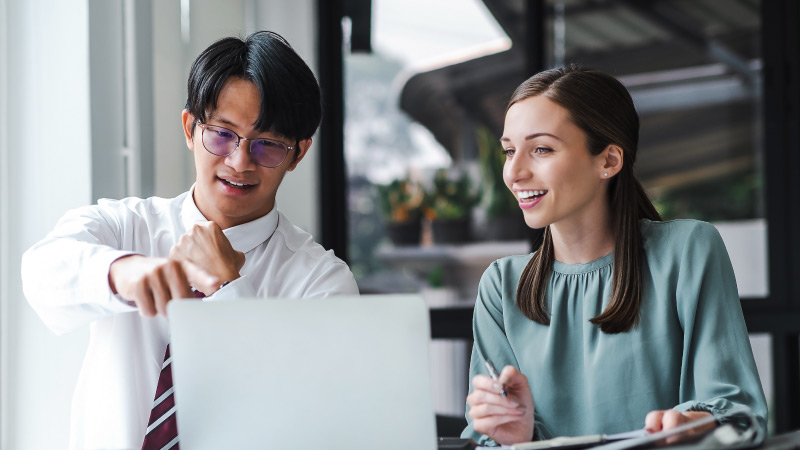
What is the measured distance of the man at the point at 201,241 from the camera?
112 centimetres

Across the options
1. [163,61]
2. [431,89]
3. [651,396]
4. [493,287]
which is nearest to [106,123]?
[163,61]

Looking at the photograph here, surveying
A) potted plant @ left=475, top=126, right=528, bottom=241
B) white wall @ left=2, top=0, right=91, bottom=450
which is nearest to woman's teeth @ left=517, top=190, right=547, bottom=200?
white wall @ left=2, top=0, right=91, bottom=450

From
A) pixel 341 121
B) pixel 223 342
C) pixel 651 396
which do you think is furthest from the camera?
pixel 341 121

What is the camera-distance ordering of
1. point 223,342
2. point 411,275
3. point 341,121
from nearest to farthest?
point 223,342
point 341,121
point 411,275

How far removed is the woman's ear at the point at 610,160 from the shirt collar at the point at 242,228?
0.62 meters

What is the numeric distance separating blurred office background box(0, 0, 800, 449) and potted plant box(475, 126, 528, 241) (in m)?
0.01

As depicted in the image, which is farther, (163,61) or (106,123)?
(163,61)

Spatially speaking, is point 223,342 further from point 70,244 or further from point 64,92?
point 64,92

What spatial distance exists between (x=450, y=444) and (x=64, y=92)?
1.19 m

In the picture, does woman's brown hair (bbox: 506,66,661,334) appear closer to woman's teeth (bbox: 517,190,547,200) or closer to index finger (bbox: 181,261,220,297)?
woman's teeth (bbox: 517,190,547,200)

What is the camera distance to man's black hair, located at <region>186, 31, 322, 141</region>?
1.29 metres

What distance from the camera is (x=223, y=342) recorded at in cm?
91

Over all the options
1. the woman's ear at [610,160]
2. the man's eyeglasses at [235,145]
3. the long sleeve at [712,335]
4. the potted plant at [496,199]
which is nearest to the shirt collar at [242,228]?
the man's eyeglasses at [235,145]

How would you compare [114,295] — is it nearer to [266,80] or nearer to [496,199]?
[266,80]
